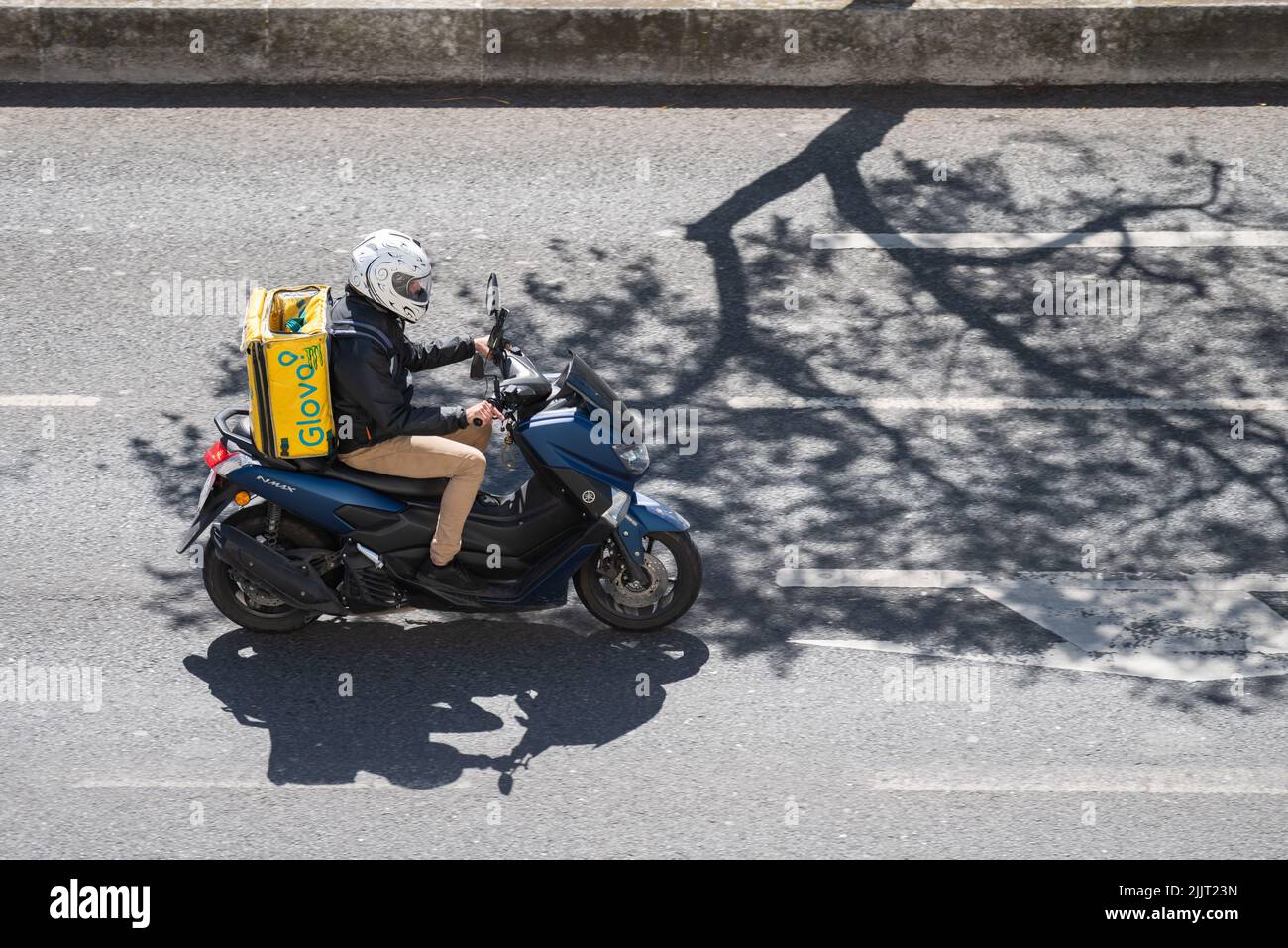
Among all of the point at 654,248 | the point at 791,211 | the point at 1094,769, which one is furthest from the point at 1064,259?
the point at 1094,769

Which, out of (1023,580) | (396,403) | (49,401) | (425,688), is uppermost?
(396,403)

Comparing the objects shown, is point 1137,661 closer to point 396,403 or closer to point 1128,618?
point 1128,618

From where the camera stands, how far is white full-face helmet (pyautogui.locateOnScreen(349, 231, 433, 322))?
6672 millimetres

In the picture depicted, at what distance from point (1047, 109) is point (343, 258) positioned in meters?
5.07

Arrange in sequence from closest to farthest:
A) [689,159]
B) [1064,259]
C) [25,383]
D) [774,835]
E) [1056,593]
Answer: [774,835], [1056,593], [25,383], [1064,259], [689,159]

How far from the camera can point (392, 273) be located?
263 inches

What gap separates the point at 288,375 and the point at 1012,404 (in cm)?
402

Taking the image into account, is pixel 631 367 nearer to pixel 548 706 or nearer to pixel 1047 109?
pixel 548 706

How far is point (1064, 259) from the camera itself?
977cm

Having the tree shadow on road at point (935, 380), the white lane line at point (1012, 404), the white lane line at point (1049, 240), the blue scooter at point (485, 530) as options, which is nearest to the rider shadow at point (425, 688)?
the blue scooter at point (485, 530)

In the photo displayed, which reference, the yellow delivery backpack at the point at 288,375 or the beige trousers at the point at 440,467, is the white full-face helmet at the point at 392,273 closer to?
the yellow delivery backpack at the point at 288,375

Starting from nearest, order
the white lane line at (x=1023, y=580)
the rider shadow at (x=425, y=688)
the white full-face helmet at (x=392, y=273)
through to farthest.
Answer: the rider shadow at (x=425, y=688), the white full-face helmet at (x=392, y=273), the white lane line at (x=1023, y=580)

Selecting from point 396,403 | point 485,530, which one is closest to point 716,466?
point 485,530

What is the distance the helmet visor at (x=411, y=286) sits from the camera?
22.0ft
